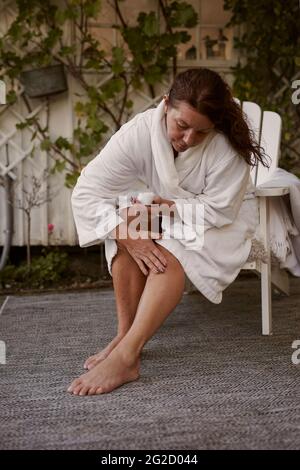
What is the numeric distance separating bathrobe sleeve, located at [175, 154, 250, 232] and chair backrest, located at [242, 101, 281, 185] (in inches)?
23.2

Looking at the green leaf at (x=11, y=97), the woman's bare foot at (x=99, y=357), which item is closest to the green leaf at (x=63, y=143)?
the green leaf at (x=11, y=97)

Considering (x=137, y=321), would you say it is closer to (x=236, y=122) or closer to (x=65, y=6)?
(x=236, y=122)

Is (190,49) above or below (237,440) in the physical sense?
above

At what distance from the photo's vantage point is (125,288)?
189 centimetres

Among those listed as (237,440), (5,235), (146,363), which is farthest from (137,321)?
(5,235)

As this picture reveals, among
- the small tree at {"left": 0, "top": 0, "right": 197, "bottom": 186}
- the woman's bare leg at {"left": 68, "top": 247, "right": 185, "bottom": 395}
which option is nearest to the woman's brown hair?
the woman's bare leg at {"left": 68, "top": 247, "right": 185, "bottom": 395}

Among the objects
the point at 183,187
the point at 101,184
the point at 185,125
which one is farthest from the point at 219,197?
the point at 101,184

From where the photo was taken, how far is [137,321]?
1721mm

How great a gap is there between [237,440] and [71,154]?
2.30 m

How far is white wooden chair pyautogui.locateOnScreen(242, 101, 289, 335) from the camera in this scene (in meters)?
2.16

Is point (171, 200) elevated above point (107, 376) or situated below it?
above

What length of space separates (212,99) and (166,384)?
811mm

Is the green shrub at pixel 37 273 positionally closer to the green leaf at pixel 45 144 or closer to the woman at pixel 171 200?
the green leaf at pixel 45 144

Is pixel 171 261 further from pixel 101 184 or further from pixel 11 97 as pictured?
pixel 11 97
